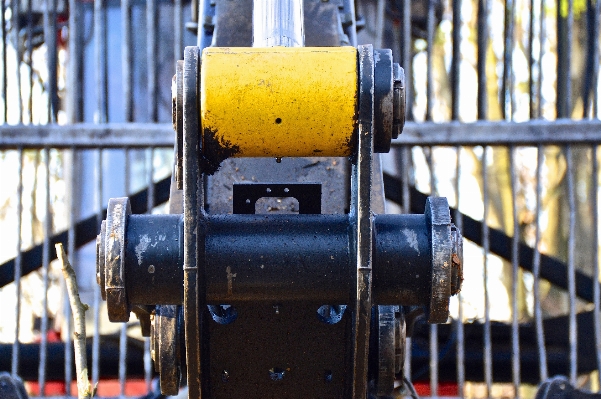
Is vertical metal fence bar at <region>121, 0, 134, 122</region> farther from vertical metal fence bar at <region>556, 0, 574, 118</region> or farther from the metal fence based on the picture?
vertical metal fence bar at <region>556, 0, 574, 118</region>

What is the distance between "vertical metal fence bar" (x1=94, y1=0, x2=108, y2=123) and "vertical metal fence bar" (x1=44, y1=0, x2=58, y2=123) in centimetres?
21

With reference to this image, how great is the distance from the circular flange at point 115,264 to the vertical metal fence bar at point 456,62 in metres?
2.47

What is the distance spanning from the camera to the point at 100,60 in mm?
4012

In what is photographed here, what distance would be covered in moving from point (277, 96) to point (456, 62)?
2.53m

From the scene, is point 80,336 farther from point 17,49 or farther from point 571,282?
point 17,49

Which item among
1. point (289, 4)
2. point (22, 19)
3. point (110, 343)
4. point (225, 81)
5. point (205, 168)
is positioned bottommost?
point (110, 343)

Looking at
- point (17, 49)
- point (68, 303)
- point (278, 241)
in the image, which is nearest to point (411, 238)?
point (278, 241)

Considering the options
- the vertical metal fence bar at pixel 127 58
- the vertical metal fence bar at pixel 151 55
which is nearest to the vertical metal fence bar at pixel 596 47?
the vertical metal fence bar at pixel 151 55

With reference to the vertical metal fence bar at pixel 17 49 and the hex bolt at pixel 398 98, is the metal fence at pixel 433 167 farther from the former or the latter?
the hex bolt at pixel 398 98

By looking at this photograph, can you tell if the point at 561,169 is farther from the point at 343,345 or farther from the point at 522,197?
the point at 343,345

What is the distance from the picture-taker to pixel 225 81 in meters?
1.59

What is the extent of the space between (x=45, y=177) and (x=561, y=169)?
850cm

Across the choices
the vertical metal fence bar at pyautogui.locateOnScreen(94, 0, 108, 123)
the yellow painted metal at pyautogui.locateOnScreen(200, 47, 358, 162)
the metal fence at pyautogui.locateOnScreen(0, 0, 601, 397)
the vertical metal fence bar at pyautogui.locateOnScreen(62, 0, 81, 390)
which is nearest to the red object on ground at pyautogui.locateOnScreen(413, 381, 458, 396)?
the metal fence at pyautogui.locateOnScreen(0, 0, 601, 397)

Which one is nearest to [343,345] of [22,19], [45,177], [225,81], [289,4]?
[225,81]
